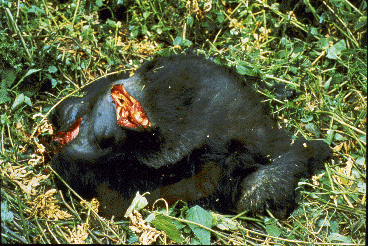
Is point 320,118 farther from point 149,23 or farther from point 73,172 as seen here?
point 73,172

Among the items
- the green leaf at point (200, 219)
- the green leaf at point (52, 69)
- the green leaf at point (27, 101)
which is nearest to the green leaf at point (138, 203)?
the green leaf at point (200, 219)

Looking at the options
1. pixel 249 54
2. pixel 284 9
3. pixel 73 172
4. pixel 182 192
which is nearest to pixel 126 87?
pixel 73 172

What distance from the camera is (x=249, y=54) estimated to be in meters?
3.06

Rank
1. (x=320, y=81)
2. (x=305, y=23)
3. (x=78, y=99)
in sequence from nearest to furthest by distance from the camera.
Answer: (x=78, y=99) < (x=320, y=81) < (x=305, y=23)

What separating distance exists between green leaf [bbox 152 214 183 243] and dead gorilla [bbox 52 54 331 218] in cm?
26

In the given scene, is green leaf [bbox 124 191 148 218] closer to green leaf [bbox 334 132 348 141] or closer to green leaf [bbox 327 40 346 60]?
green leaf [bbox 334 132 348 141]

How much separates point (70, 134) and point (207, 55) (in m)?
1.48

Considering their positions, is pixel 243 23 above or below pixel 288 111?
above

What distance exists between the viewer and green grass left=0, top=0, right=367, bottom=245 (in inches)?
99.9

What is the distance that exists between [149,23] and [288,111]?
5.68ft

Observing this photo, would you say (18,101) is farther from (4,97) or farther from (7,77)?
(7,77)

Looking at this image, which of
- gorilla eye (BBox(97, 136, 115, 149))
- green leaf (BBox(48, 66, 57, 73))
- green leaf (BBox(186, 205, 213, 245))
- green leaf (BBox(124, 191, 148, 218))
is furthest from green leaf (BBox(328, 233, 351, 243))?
green leaf (BBox(48, 66, 57, 73))

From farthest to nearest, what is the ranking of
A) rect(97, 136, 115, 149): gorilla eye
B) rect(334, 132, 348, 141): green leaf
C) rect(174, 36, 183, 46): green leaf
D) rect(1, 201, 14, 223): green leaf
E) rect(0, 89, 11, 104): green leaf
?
rect(174, 36, 183, 46): green leaf < rect(334, 132, 348, 141): green leaf < rect(0, 89, 11, 104): green leaf < rect(97, 136, 115, 149): gorilla eye < rect(1, 201, 14, 223): green leaf

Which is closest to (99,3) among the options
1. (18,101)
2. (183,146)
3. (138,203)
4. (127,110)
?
(18,101)
